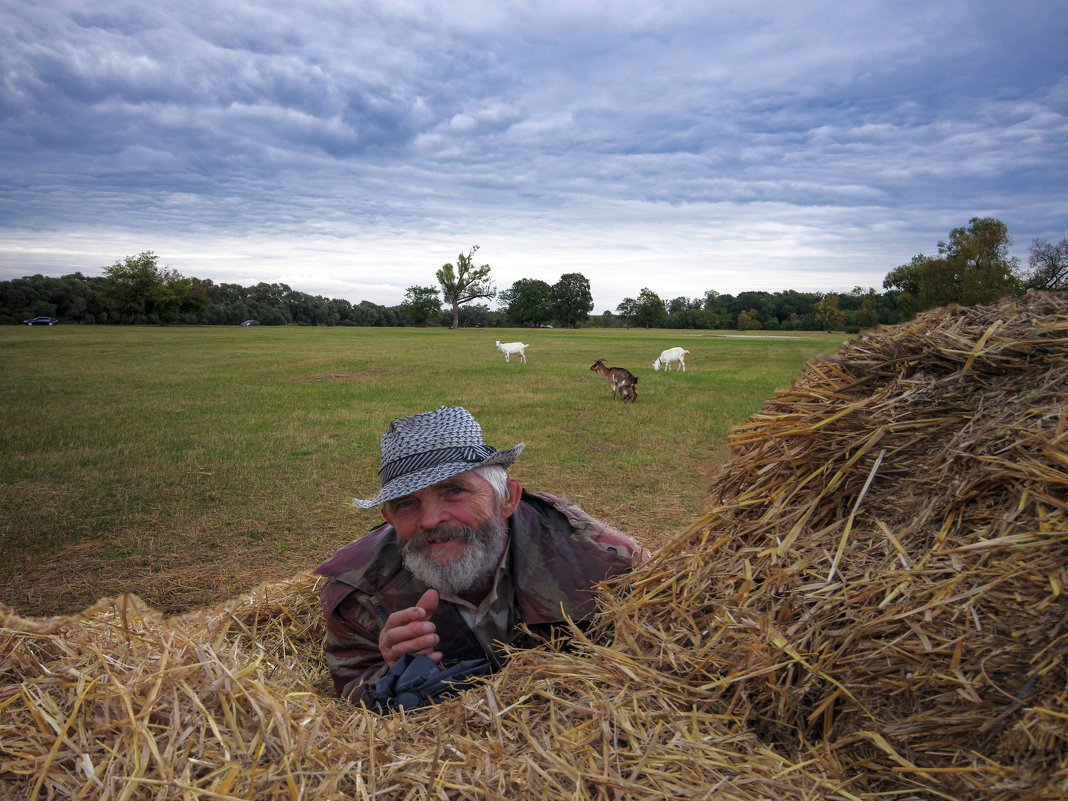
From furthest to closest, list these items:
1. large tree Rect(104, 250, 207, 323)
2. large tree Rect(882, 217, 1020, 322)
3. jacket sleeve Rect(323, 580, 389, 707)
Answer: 1. large tree Rect(104, 250, 207, 323)
2. large tree Rect(882, 217, 1020, 322)
3. jacket sleeve Rect(323, 580, 389, 707)

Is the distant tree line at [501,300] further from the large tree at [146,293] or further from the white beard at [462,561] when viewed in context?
the white beard at [462,561]

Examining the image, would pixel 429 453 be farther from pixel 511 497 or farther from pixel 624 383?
pixel 624 383

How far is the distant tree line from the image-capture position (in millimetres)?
46281

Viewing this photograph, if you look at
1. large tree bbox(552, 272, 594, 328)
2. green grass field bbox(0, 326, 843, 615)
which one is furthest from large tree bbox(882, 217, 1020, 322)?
large tree bbox(552, 272, 594, 328)

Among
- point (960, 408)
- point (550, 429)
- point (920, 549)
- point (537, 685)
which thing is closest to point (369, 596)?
point (537, 685)

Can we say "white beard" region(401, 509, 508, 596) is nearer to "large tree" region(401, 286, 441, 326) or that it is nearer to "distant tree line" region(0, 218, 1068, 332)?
"distant tree line" region(0, 218, 1068, 332)

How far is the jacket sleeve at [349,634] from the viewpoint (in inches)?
127

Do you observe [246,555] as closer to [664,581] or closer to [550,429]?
[664,581]

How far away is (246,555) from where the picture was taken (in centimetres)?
702

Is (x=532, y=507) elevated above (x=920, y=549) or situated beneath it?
situated beneath

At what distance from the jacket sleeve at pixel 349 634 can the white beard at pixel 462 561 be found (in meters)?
0.34

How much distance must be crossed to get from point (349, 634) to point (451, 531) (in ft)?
2.63

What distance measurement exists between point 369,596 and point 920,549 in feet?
8.20

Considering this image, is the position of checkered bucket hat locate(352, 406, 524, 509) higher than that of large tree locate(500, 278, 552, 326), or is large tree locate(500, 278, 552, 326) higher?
large tree locate(500, 278, 552, 326)
